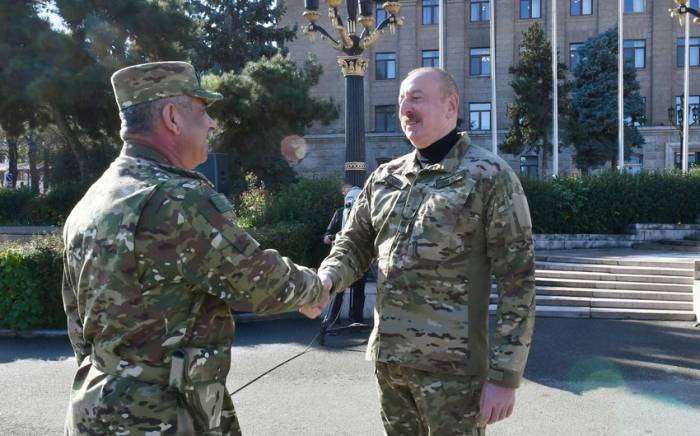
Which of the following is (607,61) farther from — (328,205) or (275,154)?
(328,205)

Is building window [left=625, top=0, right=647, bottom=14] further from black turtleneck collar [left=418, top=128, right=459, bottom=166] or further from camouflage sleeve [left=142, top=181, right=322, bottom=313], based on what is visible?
camouflage sleeve [left=142, top=181, right=322, bottom=313]

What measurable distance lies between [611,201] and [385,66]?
2374cm

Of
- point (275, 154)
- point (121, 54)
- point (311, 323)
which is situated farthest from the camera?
point (275, 154)

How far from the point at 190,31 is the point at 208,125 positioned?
24.2 meters

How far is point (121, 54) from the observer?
938 inches

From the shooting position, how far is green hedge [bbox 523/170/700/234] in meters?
16.2

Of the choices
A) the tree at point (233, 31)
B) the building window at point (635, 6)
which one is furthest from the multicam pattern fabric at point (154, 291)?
the building window at point (635, 6)

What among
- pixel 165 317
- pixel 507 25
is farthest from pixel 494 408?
pixel 507 25

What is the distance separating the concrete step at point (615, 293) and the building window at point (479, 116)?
27234 mm

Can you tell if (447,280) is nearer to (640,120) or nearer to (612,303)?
(612,303)

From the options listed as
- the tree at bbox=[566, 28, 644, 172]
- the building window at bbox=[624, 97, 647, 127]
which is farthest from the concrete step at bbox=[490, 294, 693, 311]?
the building window at bbox=[624, 97, 647, 127]

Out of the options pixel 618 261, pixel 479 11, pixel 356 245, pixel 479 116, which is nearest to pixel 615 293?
pixel 618 261

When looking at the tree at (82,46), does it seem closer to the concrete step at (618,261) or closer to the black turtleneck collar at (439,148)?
the concrete step at (618,261)

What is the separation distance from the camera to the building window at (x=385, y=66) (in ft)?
125
